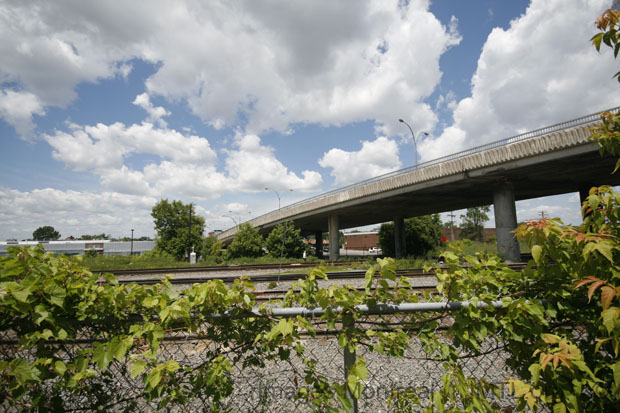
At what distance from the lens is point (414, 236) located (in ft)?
152

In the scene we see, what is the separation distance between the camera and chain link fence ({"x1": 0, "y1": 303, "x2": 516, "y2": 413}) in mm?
1835

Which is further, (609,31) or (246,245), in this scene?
(246,245)

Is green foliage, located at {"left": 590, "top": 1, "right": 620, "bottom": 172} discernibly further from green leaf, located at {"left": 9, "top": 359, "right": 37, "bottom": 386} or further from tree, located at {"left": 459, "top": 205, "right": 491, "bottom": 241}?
tree, located at {"left": 459, "top": 205, "right": 491, "bottom": 241}

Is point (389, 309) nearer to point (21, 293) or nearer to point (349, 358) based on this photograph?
point (349, 358)

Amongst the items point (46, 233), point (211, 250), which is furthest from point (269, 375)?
point (46, 233)

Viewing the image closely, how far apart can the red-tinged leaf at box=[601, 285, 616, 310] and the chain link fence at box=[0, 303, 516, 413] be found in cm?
64

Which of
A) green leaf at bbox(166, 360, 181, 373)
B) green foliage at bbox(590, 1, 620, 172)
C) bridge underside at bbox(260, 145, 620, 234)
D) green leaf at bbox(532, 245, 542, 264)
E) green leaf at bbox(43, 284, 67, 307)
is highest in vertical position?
bridge underside at bbox(260, 145, 620, 234)

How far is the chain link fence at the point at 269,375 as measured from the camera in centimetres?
183

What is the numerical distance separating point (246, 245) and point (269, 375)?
104 ft

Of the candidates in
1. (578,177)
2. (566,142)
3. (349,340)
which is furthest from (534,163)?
(349,340)

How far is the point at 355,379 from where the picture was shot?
1643 mm

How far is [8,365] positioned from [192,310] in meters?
0.87

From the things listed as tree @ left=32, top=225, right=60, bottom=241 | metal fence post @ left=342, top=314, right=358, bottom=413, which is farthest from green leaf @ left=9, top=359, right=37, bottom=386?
tree @ left=32, top=225, right=60, bottom=241

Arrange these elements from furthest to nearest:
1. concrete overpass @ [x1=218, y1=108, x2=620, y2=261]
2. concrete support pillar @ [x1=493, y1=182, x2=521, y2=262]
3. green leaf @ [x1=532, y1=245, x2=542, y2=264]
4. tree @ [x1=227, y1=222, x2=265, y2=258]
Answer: tree @ [x1=227, y1=222, x2=265, y2=258], concrete support pillar @ [x1=493, y1=182, x2=521, y2=262], concrete overpass @ [x1=218, y1=108, x2=620, y2=261], green leaf @ [x1=532, y1=245, x2=542, y2=264]
